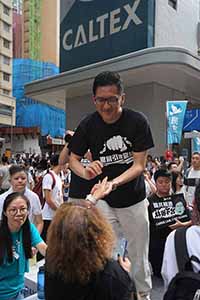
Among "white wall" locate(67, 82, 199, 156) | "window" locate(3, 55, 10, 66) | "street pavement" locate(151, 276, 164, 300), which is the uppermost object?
"window" locate(3, 55, 10, 66)

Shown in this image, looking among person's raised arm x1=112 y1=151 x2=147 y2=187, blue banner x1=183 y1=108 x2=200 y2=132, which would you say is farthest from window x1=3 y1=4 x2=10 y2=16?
person's raised arm x1=112 y1=151 x2=147 y2=187

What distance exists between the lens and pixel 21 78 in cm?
5259

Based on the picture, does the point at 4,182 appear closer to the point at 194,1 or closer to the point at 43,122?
the point at 194,1

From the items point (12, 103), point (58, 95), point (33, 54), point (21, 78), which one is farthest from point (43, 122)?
point (58, 95)

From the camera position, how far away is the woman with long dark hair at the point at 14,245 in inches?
105

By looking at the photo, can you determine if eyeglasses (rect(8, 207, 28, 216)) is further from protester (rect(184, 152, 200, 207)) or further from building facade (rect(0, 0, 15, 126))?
building facade (rect(0, 0, 15, 126))

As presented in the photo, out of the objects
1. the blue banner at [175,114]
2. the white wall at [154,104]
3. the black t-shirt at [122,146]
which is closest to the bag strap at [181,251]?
the black t-shirt at [122,146]

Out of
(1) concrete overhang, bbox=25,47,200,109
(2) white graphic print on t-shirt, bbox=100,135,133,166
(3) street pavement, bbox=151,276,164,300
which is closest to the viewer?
(2) white graphic print on t-shirt, bbox=100,135,133,166

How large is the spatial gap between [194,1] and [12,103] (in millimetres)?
34046

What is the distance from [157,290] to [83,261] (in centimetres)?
220

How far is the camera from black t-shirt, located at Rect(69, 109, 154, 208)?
250 cm

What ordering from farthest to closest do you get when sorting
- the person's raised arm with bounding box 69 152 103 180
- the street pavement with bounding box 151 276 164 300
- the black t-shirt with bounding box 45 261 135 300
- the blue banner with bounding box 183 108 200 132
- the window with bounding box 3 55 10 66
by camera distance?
the window with bounding box 3 55 10 66, the blue banner with bounding box 183 108 200 132, the street pavement with bounding box 151 276 164 300, the person's raised arm with bounding box 69 152 103 180, the black t-shirt with bounding box 45 261 135 300

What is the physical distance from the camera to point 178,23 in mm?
17766

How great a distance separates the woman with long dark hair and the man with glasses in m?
0.57
